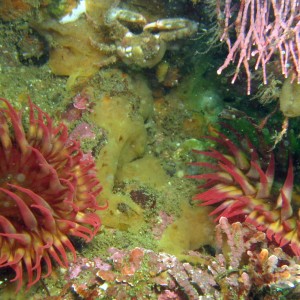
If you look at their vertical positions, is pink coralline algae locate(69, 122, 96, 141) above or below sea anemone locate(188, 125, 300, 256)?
above

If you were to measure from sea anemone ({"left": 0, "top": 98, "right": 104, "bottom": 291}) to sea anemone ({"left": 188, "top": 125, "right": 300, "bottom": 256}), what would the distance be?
150cm

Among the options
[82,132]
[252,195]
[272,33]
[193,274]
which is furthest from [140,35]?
[193,274]

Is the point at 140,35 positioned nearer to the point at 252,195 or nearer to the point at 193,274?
the point at 252,195

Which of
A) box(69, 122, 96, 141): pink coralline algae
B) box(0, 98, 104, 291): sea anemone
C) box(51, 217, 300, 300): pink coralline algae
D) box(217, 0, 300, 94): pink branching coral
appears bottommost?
box(51, 217, 300, 300): pink coralline algae

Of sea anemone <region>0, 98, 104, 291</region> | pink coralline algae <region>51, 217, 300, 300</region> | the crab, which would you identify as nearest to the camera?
sea anemone <region>0, 98, 104, 291</region>

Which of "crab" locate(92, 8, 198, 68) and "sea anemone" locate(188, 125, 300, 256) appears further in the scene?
"crab" locate(92, 8, 198, 68)

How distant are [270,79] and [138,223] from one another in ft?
7.17

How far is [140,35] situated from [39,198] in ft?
7.98

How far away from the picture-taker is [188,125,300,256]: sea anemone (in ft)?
12.4

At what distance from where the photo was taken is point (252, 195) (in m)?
4.11

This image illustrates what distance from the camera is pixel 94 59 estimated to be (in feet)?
14.7

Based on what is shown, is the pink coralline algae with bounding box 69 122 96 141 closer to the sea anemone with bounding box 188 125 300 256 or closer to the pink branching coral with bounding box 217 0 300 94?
the sea anemone with bounding box 188 125 300 256

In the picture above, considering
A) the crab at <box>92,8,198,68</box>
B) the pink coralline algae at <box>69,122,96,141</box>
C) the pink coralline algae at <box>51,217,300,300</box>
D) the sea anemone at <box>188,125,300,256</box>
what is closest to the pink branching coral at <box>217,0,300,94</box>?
the crab at <box>92,8,198,68</box>

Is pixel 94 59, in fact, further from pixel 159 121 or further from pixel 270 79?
pixel 270 79
